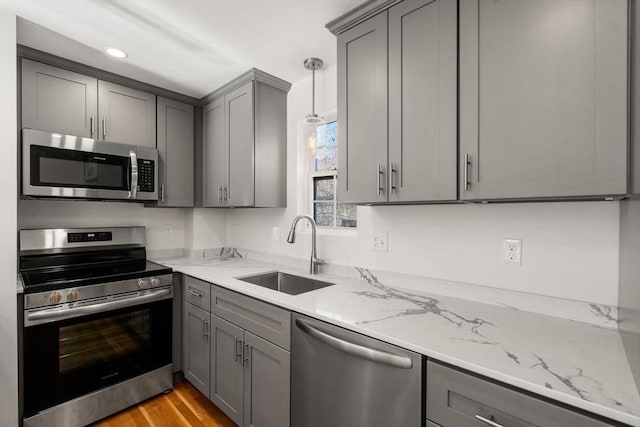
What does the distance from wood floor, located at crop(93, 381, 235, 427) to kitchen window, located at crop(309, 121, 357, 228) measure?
151 cm

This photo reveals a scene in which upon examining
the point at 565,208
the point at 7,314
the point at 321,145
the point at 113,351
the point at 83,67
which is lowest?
the point at 113,351

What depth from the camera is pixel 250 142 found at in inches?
92.4

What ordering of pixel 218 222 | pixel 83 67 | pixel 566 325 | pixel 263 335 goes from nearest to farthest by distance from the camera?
pixel 566 325 → pixel 263 335 → pixel 83 67 → pixel 218 222

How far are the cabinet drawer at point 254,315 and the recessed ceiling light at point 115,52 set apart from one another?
1.67 m

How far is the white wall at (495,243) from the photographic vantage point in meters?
1.19

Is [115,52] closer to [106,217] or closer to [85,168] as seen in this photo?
[85,168]

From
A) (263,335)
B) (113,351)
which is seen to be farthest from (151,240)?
(263,335)

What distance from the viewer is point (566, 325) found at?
3.89ft

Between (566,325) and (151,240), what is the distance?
301cm

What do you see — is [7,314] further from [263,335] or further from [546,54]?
A: [546,54]

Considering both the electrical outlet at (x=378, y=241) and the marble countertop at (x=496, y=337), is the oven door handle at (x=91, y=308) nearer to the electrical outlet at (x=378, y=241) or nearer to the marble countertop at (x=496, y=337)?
the marble countertop at (x=496, y=337)

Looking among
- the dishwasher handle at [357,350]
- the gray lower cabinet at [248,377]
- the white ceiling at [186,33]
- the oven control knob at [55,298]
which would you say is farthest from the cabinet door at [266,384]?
the white ceiling at [186,33]

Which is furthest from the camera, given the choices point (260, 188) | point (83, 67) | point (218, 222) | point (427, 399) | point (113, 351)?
point (218, 222)

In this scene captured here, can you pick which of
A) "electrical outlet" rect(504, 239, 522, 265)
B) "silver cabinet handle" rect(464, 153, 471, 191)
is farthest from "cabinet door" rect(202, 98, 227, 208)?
"electrical outlet" rect(504, 239, 522, 265)
